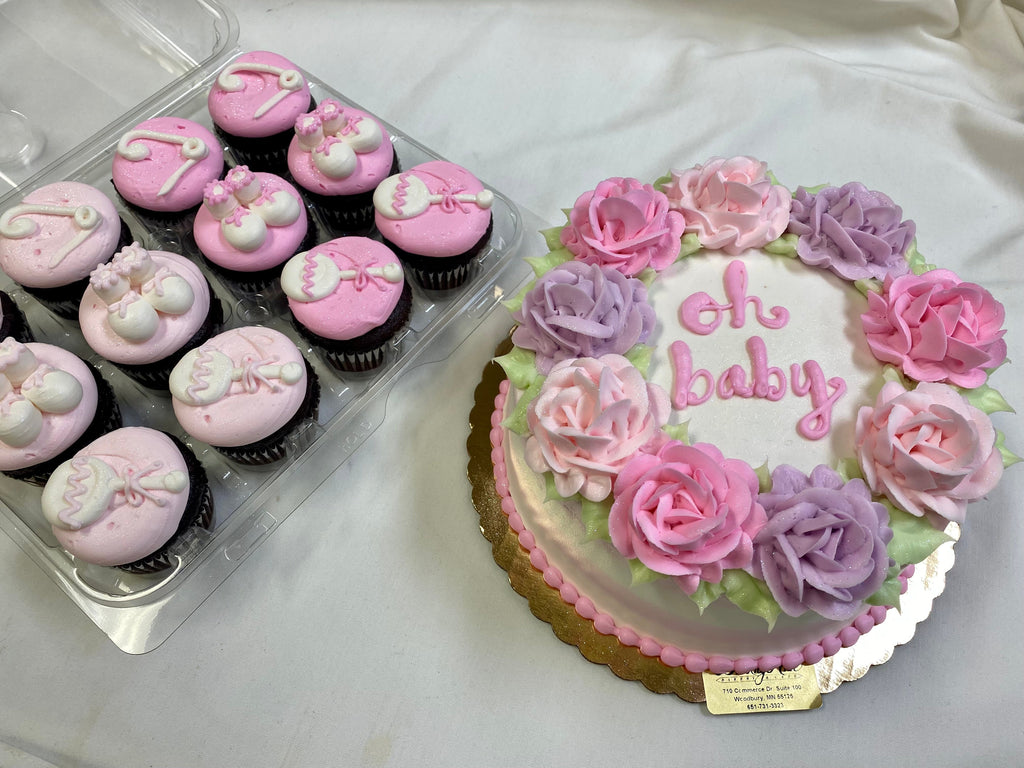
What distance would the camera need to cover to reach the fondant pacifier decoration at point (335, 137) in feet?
6.28

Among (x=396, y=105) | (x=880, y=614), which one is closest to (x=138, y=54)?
(x=396, y=105)

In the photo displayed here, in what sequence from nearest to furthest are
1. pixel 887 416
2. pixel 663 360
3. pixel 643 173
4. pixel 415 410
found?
pixel 887 416 < pixel 663 360 < pixel 415 410 < pixel 643 173

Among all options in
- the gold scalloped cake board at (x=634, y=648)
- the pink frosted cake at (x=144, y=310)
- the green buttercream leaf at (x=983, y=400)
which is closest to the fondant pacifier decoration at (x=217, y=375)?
the pink frosted cake at (x=144, y=310)

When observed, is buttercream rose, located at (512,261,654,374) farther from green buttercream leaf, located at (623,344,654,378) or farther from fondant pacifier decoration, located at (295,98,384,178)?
fondant pacifier decoration, located at (295,98,384,178)

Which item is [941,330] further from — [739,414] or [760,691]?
[760,691]

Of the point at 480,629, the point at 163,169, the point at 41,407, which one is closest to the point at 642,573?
the point at 480,629

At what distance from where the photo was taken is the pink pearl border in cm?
165

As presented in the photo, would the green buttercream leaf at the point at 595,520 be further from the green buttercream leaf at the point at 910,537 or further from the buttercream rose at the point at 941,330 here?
the buttercream rose at the point at 941,330

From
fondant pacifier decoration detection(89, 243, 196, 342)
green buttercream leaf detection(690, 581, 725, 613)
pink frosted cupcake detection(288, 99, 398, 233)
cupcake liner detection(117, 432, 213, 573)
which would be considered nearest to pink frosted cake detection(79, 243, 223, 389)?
fondant pacifier decoration detection(89, 243, 196, 342)

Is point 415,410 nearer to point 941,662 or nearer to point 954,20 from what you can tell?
point 941,662

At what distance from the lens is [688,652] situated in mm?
1663

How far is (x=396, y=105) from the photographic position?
271 cm

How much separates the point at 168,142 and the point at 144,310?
613 millimetres

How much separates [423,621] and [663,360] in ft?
2.97
